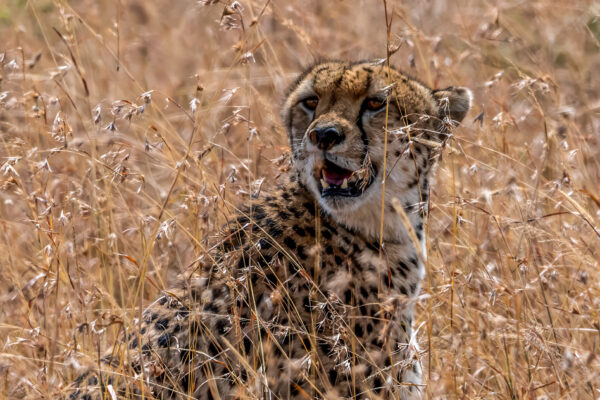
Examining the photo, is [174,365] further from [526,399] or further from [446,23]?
[446,23]

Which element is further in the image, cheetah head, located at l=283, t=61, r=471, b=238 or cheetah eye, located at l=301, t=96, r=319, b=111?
cheetah eye, located at l=301, t=96, r=319, b=111

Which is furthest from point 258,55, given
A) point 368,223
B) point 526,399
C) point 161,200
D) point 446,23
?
point 526,399

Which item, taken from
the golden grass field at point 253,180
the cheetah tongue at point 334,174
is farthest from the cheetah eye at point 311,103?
the cheetah tongue at point 334,174

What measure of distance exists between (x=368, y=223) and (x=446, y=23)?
3864mm

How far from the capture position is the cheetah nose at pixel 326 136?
2.78 m

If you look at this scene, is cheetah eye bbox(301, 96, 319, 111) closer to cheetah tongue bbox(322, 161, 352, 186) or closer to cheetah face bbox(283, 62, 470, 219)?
cheetah face bbox(283, 62, 470, 219)

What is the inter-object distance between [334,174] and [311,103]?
0.35m

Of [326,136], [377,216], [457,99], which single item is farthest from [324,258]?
[457,99]

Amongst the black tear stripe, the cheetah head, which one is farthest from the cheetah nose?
the black tear stripe

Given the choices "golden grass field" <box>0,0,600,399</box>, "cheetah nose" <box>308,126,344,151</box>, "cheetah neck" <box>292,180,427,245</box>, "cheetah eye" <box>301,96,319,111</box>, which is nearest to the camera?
"golden grass field" <box>0,0,600,399</box>

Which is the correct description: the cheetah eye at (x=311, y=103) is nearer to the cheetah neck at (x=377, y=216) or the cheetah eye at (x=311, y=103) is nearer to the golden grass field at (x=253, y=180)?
the golden grass field at (x=253, y=180)

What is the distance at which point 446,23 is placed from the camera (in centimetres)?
639

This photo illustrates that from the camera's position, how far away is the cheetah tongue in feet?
9.43

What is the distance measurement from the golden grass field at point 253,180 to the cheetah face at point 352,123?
15 cm
